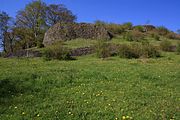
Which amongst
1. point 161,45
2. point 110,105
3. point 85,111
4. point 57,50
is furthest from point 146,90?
point 161,45

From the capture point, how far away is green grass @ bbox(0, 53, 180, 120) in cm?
898

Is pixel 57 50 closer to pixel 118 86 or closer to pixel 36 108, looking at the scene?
pixel 118 86

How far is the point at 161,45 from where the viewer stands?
34.3m

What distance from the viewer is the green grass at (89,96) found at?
8.98 m

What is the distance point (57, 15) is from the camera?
56531mm

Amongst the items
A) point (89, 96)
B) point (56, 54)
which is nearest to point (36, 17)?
point (56, 54)

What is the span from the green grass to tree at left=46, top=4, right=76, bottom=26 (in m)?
41.7

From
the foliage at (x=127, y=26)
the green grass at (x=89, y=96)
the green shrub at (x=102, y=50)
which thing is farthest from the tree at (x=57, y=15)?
the green grass at (x=89, y=96)

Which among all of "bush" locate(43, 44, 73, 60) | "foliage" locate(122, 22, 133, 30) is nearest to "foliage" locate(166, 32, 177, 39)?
"foliage" locate(122, 22, 133, 30)

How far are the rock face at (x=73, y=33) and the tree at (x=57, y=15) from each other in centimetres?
1491

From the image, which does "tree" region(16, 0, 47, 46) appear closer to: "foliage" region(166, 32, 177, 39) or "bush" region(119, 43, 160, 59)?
"foliage" region(166, 32, 177, 39)

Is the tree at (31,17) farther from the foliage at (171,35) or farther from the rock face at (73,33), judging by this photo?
the foliage at (171,35)

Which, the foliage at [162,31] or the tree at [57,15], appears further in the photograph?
the tree at [57,15]

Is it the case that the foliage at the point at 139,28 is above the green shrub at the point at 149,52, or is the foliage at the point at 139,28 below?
above
